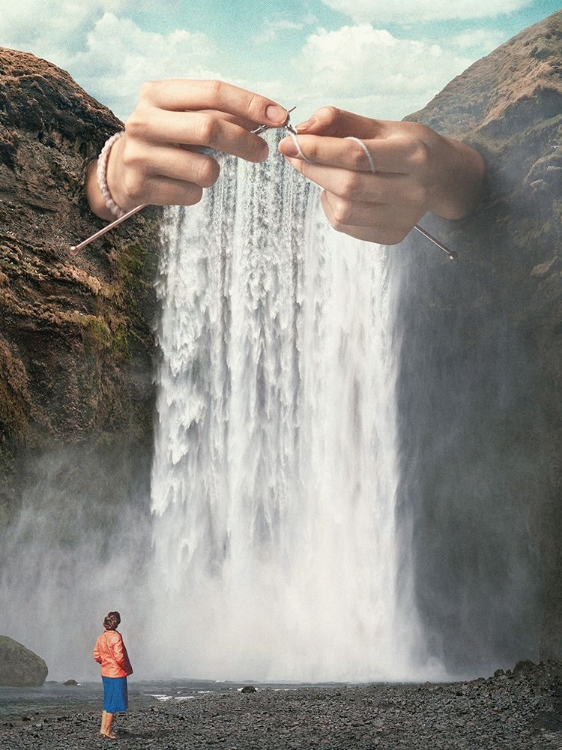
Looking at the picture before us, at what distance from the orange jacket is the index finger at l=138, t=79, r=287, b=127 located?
3.73 metres

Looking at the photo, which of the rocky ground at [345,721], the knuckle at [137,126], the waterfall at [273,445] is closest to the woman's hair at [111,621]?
the rocky ground at [345,721]

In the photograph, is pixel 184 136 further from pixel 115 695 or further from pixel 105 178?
pixel 115 695

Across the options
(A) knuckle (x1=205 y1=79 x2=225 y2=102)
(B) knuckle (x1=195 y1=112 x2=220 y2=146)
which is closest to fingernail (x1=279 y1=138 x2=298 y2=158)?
(B) knuckle (x1=195 y1=112 x2=220 y2=146)

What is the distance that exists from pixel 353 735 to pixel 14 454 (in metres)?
10.4

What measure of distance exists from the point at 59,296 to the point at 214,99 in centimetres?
1175

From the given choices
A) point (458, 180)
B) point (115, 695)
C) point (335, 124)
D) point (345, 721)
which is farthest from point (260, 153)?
point (345, 721)

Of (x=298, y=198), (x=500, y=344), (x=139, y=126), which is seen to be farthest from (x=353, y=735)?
(x=298, y=198)

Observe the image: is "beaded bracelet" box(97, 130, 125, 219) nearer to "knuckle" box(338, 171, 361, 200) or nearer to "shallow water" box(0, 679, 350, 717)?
"knuckle" box(338, 171, 361, 200)

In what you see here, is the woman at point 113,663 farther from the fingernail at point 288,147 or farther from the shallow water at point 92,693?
the fingernail at point 288,147

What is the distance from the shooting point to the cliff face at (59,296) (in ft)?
50.7

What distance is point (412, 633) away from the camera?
13.9 metres

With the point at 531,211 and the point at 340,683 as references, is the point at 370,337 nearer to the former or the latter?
the point at 531,211

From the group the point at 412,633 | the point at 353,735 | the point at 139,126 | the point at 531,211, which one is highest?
the point at 531,211

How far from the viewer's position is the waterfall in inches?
571
